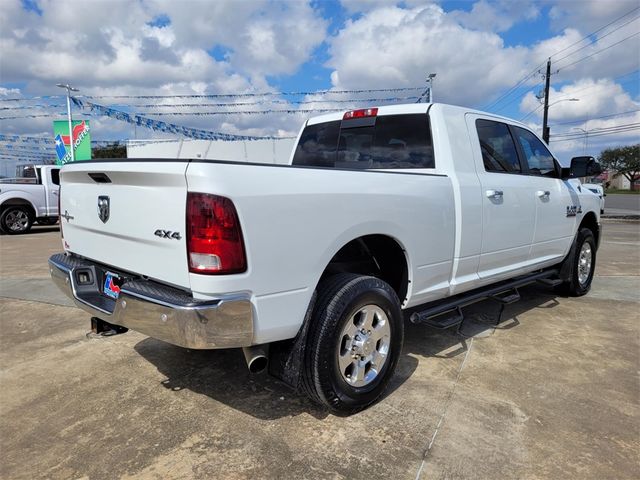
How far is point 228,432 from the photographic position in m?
2.71

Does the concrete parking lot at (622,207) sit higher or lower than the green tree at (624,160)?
lower

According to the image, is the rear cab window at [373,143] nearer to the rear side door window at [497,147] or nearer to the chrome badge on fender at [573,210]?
the rear side door window at [497,147]

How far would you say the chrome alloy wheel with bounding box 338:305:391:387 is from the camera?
2787 mm

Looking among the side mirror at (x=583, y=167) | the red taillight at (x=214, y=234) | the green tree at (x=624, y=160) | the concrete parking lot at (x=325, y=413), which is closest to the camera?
the red taillight at (x=214, y=234)

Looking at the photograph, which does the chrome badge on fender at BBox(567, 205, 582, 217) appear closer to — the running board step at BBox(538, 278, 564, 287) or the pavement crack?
the running board step at BBox(538, 278, 564, 287)

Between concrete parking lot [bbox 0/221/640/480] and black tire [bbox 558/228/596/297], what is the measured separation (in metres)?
1.03

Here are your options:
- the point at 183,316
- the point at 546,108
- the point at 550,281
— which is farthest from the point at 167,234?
the point at 546,108

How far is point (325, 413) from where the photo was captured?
2.93 m

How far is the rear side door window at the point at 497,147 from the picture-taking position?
397 cm

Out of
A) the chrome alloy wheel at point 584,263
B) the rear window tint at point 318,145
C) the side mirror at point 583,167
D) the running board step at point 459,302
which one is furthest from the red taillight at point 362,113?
the chrome alloy wheel at point 584,263

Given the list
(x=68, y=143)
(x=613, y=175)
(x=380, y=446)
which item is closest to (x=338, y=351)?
(x=380, y=446)

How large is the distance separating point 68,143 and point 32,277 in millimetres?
28174

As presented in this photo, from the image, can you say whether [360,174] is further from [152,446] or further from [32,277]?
[32,277]

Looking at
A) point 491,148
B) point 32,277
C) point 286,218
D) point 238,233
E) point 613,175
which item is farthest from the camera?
point 613,175
